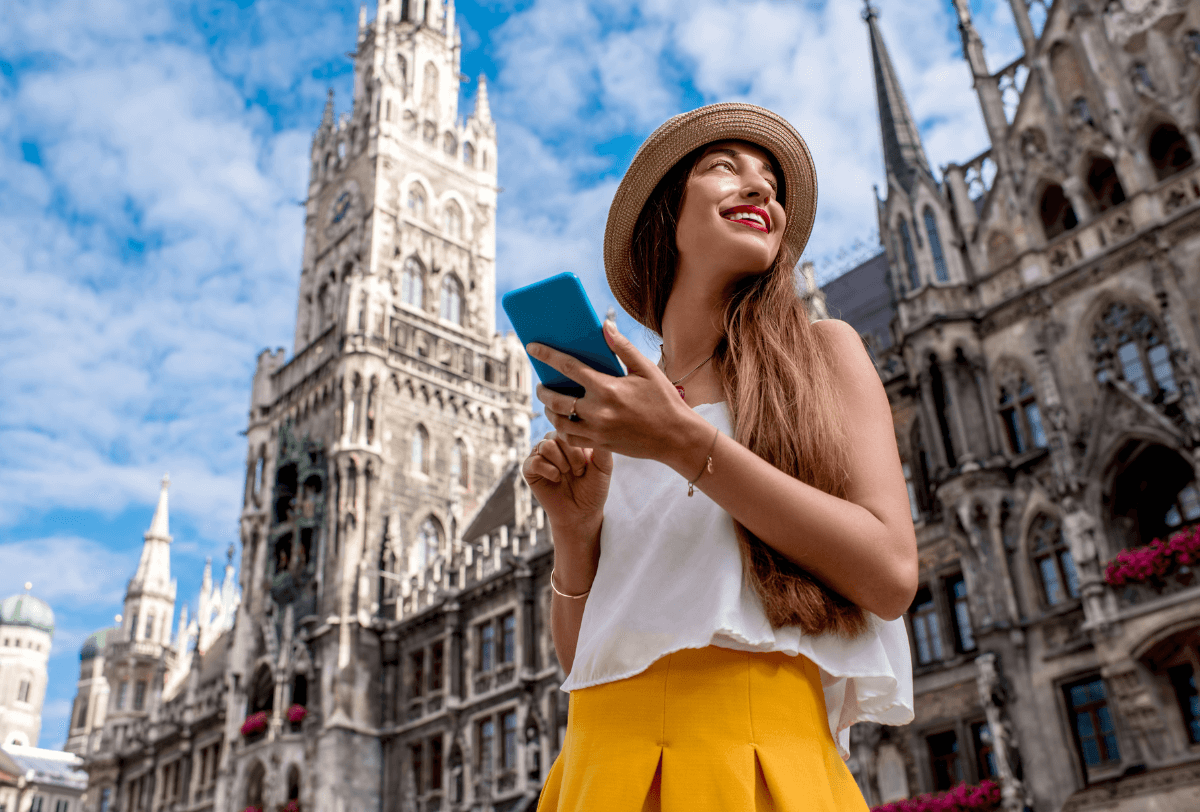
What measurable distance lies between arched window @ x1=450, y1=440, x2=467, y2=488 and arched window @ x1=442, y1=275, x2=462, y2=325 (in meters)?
5.11

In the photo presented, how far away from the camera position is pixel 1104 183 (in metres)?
16.9

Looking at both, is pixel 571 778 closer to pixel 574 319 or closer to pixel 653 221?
pixel 574 319

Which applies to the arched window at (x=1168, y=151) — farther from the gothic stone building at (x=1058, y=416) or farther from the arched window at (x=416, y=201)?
the arched window at (x=416, y=201)

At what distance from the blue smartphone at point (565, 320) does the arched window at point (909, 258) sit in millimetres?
17247

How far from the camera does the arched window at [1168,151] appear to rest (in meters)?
16.0

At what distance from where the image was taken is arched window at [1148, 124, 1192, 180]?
16.0 meters

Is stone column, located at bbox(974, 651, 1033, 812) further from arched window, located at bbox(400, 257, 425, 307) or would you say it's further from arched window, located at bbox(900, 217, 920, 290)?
arched window, located at bbox(400, 257, 425, 307)

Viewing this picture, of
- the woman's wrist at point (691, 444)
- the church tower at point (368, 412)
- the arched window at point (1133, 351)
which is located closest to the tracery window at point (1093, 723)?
the arched window at point (1133, 351)

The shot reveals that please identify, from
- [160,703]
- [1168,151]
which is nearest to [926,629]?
[1168,151]

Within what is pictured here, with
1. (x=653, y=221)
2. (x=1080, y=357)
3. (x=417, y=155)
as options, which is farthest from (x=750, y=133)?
(x=417, y=155)

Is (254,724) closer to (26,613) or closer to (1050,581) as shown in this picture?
(1050,581)

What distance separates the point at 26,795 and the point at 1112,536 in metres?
65.2

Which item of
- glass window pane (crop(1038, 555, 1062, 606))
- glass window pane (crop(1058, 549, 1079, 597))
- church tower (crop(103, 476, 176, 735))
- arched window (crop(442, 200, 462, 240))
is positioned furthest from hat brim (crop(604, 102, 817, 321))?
church tower (crop(103, 476, 176, 735))

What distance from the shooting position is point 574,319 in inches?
65.3
